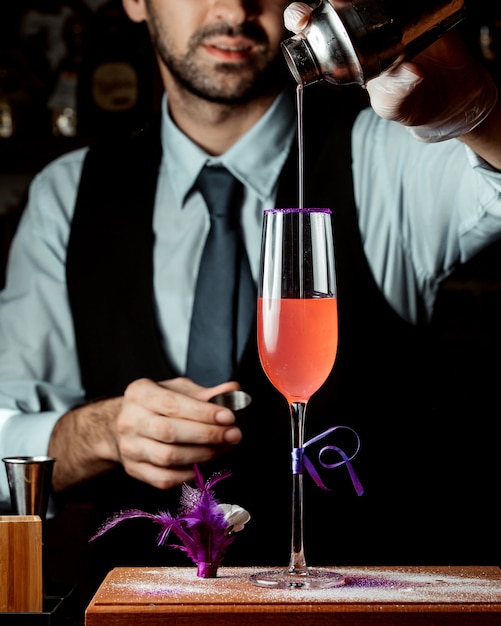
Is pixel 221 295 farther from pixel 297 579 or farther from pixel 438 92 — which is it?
pixel 297 579

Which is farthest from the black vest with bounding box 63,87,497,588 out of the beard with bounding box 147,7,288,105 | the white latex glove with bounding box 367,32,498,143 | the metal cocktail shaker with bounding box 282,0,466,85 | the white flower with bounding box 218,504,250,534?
the metal cocktail shaker with bounding box 282,0,466,85

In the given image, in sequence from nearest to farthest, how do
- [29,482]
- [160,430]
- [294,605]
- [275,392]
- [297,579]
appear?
[294,605] → [297,579] → [29,482] → [160,430] → [275,392]

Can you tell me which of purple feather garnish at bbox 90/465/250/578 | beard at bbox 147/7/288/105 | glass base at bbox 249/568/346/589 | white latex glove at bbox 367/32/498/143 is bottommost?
glass base at bbox 249/568/346/589

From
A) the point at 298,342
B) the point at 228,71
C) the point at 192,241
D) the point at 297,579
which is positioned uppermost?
the point at 228,71

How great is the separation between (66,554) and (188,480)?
986 millimetres

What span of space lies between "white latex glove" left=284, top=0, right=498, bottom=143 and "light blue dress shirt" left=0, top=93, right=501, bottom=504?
20.1 inches

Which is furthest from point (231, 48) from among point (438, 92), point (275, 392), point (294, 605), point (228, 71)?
point (294, 605)

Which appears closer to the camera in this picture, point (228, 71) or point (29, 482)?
point (29, 482)

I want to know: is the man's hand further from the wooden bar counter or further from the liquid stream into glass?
the wooden bar counter

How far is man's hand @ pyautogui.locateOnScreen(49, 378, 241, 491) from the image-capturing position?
4.61ft

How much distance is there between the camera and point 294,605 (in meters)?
0.86

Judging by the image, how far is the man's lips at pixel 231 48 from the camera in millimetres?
1907

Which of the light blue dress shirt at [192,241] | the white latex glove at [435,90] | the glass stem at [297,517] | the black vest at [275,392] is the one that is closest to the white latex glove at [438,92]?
the white latex glove at [435,90]

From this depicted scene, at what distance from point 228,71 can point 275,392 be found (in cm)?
65
